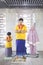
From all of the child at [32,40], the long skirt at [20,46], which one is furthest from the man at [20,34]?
the child at [32,40]

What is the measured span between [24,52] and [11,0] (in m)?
2.12

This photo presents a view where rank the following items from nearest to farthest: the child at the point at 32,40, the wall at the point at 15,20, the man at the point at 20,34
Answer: the man at the point at 20,34
the child at the point at 32,40
the wall at the point at 15,20

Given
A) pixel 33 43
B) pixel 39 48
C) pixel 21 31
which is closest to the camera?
pixel 21 31

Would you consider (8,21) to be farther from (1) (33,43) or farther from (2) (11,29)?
(1) (33,43)

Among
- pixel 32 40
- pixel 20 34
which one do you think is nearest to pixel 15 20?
pixel 32 40

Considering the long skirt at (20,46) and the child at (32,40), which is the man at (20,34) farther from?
the child at (32,40)

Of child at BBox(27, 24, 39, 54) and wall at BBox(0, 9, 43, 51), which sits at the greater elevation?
wall at BBox(0, 9, 43, 51)

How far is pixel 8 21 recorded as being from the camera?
36.7 feet

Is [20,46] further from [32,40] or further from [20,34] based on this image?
[32,40]

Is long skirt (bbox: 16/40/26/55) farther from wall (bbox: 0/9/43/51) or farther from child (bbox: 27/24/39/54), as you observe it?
wall (bbox: 0/9/43/51)

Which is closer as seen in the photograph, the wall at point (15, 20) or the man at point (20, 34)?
the man at point (20, 34)

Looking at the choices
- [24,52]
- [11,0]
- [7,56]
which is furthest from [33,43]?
[11,0]

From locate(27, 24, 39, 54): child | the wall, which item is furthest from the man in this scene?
the wall

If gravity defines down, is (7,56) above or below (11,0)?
below
